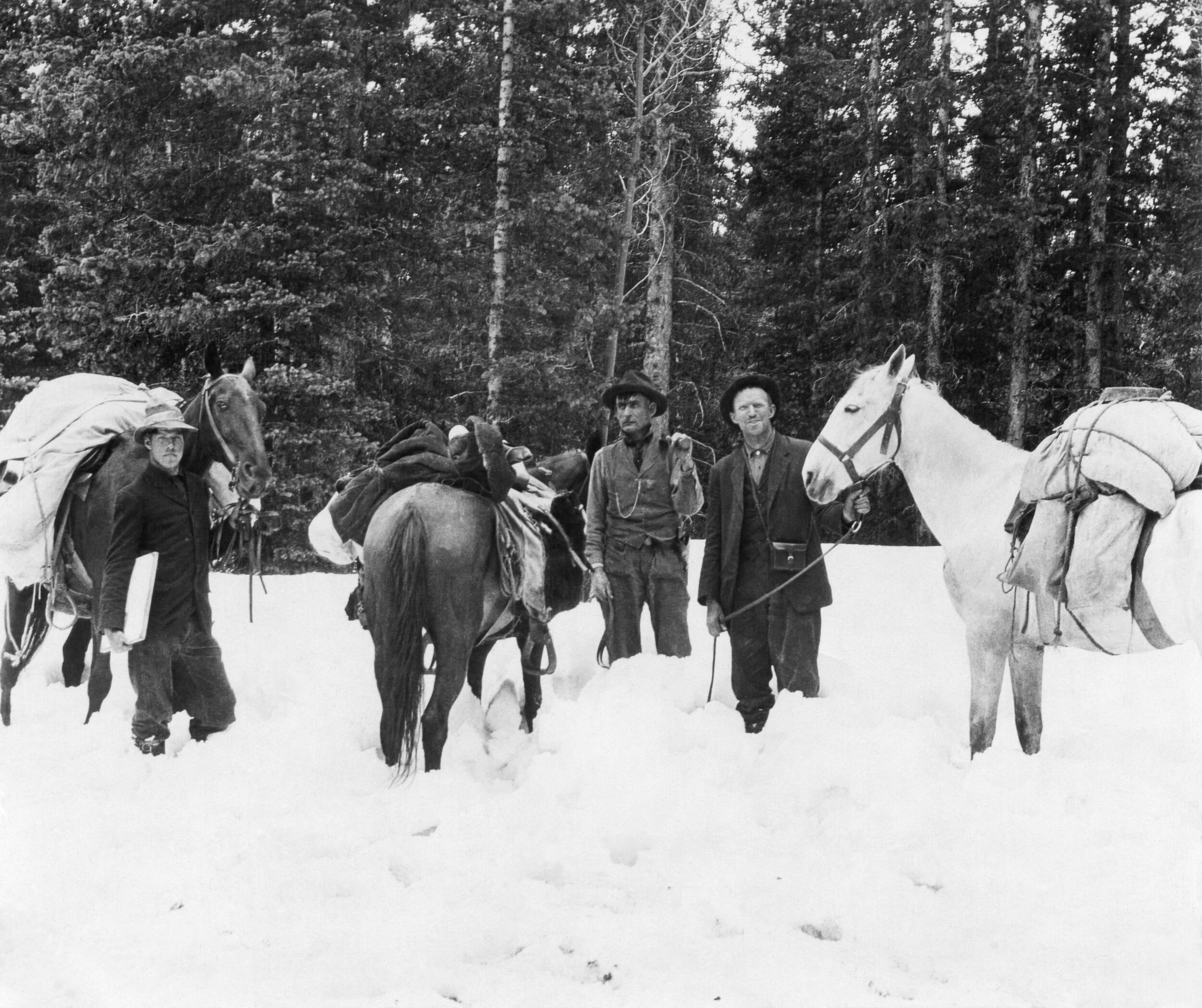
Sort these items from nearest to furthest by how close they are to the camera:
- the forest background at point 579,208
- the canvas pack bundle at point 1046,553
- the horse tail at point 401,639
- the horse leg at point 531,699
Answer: the canvas pack bundle at point 1046,553, the horse tail at point 401,639, the horse leg at point 531,699, the forest background at point 579,208

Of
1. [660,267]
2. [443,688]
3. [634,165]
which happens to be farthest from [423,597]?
[634,165]

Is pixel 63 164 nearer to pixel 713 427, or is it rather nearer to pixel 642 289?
pixel 642 289

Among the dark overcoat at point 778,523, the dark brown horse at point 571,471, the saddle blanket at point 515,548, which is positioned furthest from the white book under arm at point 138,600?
the dark overcoat at point 778,523

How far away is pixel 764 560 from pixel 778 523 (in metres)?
0.22

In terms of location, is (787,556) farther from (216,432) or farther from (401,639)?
(216,432)

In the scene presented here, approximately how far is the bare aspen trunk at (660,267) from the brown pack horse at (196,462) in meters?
11.2

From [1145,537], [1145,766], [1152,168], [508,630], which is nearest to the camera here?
[1145,537]

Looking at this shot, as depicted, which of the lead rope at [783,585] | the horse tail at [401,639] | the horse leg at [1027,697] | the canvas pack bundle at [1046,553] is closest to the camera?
the canvas pack bundle at [1046,553]

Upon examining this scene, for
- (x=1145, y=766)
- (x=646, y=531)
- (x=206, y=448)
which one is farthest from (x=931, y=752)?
(x=206, y=448)

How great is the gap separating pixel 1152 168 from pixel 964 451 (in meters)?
13.5

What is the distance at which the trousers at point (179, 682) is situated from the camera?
4625 millimetres

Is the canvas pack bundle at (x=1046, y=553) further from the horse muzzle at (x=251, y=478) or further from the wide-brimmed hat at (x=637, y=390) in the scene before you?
the horse muzzle at (x=251, y=478)

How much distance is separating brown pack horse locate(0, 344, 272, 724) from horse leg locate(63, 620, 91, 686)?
732 mm

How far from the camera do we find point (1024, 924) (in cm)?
288
